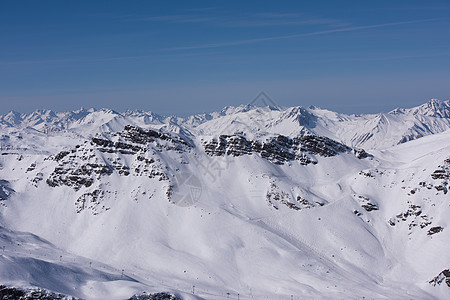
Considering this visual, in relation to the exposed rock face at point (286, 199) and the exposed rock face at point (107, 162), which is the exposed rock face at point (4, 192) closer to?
the exposed rock face at point (107, 162)

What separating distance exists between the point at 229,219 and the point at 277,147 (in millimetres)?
48030

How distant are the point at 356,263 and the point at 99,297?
2984 inches

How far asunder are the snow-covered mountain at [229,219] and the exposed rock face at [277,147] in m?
0.48

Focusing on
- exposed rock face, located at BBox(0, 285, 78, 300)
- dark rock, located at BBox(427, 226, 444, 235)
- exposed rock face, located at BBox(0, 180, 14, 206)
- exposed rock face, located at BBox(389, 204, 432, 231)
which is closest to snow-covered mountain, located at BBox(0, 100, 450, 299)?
exposed rock face, located at BBox(389, 204, 432, 231)

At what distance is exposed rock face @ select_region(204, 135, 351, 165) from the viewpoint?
164500 millimetres

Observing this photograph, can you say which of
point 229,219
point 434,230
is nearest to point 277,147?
point 229,219

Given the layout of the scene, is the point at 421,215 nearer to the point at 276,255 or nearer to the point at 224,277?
the point at 276,255

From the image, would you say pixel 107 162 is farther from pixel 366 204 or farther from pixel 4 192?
pixel 366 204

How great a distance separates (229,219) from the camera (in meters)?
132

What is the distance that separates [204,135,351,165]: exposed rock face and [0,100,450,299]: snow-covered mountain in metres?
0.48

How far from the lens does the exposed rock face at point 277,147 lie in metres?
164

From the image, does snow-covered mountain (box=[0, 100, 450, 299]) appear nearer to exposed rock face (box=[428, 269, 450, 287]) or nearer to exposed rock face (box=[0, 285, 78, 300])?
exposed rock face (box=[428, 269, 450, 287])

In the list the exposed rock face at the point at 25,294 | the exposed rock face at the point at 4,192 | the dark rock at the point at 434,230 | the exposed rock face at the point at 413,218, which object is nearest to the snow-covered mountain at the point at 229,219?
the exposed rock face at the point at 413,218

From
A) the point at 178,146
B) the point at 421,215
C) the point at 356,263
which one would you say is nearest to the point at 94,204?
the point at 178,146
